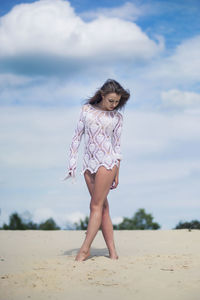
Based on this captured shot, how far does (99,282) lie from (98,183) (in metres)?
1.62

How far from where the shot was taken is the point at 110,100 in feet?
20.6

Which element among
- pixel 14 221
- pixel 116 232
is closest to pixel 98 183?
pixel 116 232

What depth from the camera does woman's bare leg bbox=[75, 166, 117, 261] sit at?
6191 mm

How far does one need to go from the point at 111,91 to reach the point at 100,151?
2.90 feet

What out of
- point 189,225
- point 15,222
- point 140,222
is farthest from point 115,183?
point 140,222

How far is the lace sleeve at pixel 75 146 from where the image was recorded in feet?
20.6

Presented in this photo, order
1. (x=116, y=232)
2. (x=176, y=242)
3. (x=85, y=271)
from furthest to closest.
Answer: (x=116, y=232) < (x=176, y=242) < (x=85, y=271)

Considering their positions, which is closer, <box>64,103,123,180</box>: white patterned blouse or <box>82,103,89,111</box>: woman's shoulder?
<box>64,103,123,180</box>: white patterned blouse

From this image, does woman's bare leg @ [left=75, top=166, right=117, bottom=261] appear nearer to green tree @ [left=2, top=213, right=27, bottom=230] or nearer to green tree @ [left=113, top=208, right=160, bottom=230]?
green tree @ [left=2, top=213, right=27, bottom=230]

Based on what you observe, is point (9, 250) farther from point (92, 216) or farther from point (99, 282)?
point (99, 282)

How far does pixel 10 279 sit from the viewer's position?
5.17 meters

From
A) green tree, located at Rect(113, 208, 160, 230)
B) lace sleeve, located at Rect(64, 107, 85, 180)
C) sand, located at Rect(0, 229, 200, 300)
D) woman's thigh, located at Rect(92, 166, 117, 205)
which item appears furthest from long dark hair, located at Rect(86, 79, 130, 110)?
green tree, located at Rect(113, 208, 160, 230)

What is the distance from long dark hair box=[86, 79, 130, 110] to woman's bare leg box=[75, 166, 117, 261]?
1049 millimetres

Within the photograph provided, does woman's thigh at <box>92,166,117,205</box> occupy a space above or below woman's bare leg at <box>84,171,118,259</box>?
above
